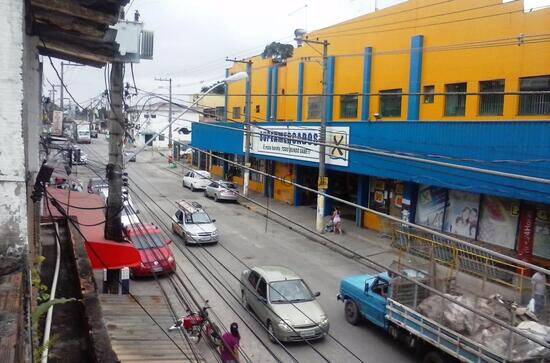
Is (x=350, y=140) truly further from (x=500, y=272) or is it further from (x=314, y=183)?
(x=500, y=272)

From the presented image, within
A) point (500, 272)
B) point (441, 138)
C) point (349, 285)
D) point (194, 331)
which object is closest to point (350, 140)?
point (441, 138)

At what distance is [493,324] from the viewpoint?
9055mm

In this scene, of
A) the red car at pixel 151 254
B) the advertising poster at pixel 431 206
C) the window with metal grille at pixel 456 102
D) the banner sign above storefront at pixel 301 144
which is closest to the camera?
the red car at pixel 151 254

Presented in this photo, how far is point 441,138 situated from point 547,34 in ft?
14.0

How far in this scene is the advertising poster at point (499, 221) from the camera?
52.8 ft

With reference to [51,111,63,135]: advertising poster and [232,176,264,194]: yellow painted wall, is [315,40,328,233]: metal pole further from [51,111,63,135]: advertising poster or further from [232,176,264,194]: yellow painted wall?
[51,111,63,135]: advertising poster

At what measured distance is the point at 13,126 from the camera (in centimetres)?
427

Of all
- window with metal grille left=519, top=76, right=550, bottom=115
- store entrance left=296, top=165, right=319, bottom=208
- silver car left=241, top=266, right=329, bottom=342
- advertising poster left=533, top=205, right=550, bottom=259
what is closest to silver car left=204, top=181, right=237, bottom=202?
store entrance left=296, top=165, right=319, bottom=208

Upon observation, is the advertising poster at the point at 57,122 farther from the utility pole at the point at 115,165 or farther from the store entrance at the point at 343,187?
the utility pole at the point at 115,165

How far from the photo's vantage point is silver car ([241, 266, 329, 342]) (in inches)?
441

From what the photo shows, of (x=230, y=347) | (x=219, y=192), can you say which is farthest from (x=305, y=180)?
(x=230, y=347)

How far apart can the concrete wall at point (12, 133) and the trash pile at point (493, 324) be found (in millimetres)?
6861

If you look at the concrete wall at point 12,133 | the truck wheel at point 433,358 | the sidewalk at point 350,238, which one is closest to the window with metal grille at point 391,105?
the sidewalk at point 350,238

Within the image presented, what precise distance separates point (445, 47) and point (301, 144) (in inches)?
328
